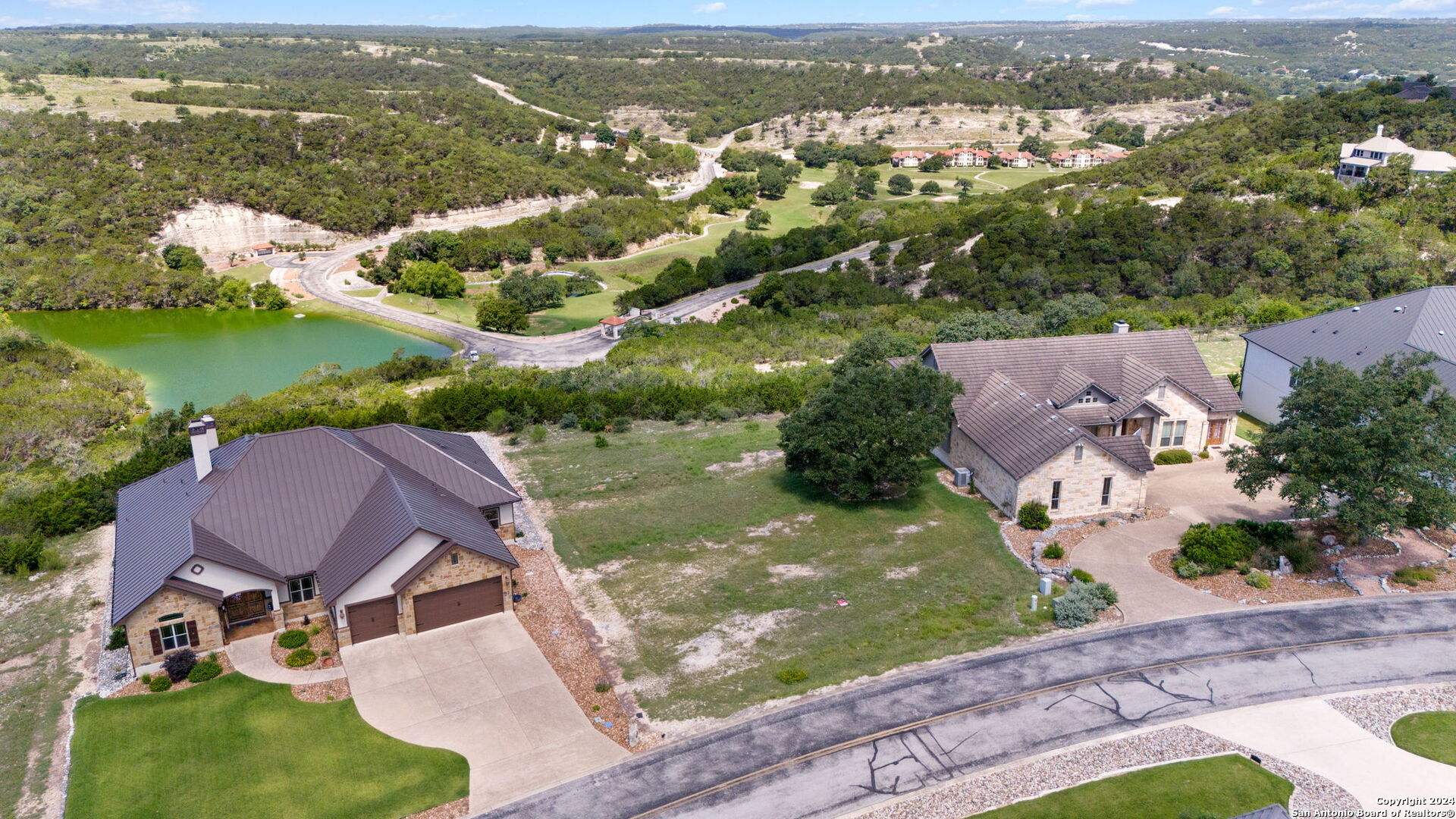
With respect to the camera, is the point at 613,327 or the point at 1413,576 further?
the point at 613,327

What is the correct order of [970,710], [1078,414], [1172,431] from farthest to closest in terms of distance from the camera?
[1172,431] → [1078,414] → [970,710]

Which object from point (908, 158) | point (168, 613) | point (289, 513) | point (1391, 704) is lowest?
point (1391, 704)

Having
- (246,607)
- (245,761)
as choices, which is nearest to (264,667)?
(246,607)

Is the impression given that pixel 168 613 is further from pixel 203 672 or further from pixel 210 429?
pixel 210 429

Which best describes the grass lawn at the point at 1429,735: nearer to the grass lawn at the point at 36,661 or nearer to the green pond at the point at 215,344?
the grass lawn at the point at 36,661

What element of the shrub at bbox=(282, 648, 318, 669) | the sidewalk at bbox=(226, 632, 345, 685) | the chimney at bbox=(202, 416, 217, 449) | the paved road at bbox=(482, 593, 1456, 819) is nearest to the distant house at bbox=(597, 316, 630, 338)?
the chimney at bbox=(202, 416, 217, 449)

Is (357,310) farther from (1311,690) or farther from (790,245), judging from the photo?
(1311,690)

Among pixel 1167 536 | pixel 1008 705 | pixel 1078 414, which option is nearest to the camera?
pixel 1008 705
